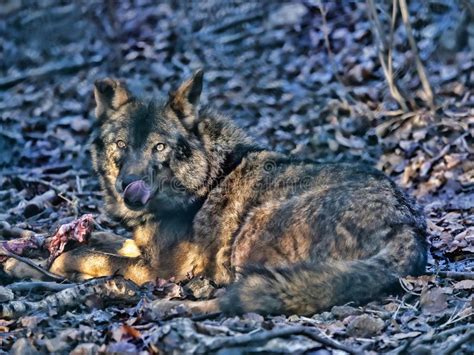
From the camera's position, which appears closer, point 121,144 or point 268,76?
point 121,144

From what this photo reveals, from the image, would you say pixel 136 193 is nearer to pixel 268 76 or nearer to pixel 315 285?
pixel 315 285

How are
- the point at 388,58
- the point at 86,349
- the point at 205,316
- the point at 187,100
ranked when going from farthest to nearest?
the point at 388,58 < the point at 187,100 < the point at 205,316 < the point at 86,349

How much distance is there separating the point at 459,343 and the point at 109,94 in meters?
3.88

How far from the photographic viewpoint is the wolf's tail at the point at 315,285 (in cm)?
513

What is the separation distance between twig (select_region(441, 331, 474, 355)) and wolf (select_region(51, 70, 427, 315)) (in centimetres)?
103

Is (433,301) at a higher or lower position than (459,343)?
lower

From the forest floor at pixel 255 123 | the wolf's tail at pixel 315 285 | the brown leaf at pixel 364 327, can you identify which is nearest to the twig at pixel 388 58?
the forest floor at pixel 255 123

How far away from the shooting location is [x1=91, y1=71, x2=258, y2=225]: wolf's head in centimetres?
662

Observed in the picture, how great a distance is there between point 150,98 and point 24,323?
2674 mm

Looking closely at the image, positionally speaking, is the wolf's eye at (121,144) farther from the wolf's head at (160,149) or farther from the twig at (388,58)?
the twig at (388,58)

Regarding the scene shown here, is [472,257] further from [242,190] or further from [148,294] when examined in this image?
[148,294]

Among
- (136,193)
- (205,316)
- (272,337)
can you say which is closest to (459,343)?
(272,337)

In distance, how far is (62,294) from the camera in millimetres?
5668

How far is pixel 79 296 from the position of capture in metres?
5.69
